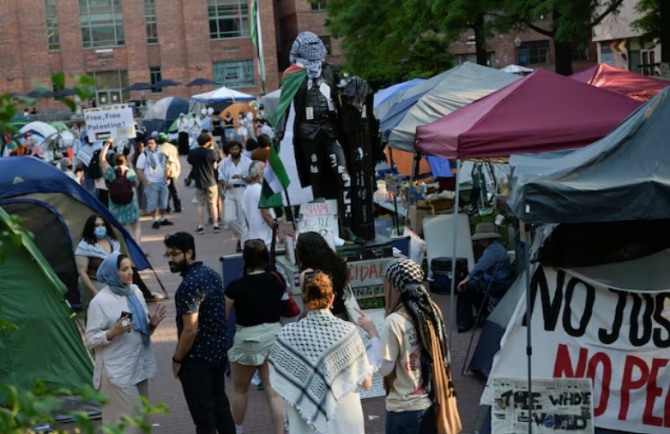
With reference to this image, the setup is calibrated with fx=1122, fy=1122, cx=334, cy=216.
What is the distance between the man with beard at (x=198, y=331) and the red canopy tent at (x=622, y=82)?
8.62 meters

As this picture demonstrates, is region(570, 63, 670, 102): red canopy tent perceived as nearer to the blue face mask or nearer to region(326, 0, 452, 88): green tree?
the blue face mask

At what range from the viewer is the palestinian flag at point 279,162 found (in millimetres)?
10969

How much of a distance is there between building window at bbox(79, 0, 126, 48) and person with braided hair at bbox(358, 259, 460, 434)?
222 ft

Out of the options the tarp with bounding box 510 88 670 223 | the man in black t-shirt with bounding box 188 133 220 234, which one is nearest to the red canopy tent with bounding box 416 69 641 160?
the tarp with bounding box 510 88 670 223

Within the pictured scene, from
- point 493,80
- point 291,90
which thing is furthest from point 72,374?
point 493,80

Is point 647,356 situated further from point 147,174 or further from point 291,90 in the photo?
point 147,174

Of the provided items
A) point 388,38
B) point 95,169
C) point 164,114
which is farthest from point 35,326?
point 164,114

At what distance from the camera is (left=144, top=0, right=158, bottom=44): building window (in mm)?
72312

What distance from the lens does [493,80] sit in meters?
17.6

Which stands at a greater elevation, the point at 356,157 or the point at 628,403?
the point at 356,157

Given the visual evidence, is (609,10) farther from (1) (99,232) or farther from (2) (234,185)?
(1) (99,232)

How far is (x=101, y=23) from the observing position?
72062 millimetres

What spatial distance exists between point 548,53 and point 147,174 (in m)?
47.0

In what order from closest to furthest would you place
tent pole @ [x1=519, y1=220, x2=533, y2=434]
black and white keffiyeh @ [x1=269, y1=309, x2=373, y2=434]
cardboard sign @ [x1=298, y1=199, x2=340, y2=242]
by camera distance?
1. black and white keffiyeh @ [x1=269, y1=309, x2=373, y2=434]
2. tent pole @ [x1=519, y1=220, x2=533, y2=434]
3. cardboard sign @ [x1=298, y1=199, x2=340, y2=242]
